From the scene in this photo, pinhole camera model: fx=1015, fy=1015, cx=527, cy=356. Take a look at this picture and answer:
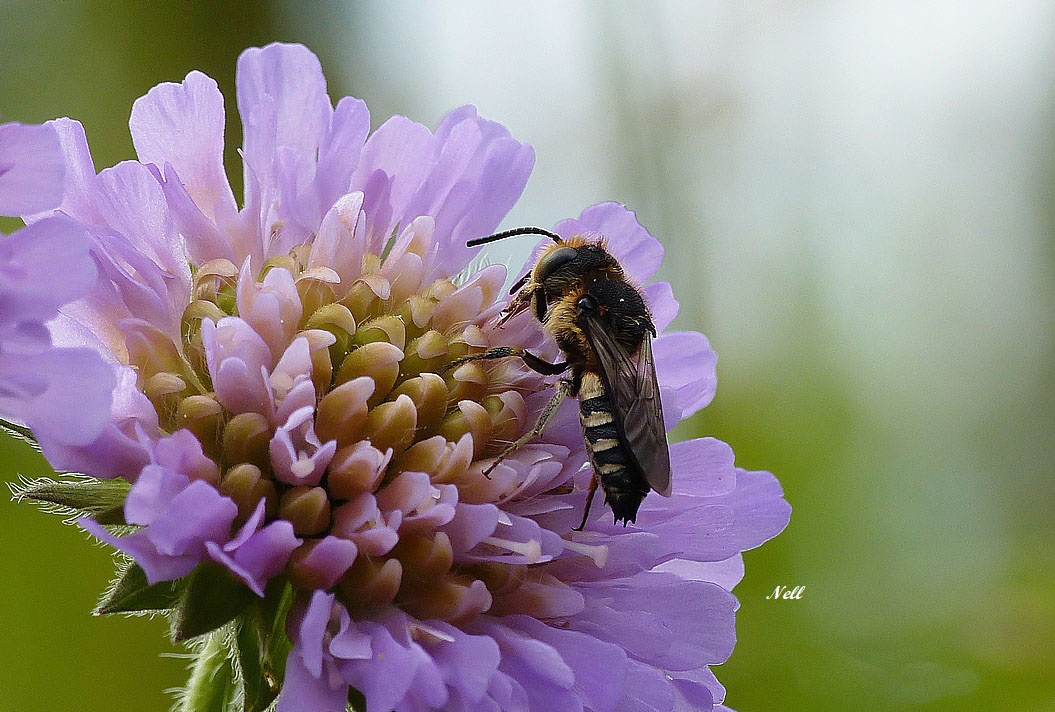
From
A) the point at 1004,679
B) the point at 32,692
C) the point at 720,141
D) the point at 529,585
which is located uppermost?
the point at 529,585

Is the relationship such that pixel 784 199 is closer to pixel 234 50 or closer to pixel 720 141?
pixel 720 141

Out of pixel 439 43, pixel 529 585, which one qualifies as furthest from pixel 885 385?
pixel 529 585

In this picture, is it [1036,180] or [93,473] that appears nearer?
[93,473]

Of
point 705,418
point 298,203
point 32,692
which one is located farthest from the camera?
point 705,418

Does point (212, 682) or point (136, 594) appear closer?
point (136, 594)
